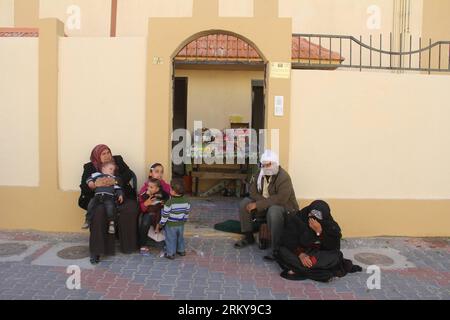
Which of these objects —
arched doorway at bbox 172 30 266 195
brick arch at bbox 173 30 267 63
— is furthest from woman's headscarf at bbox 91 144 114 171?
brick arch at bbox 173 30 267 63

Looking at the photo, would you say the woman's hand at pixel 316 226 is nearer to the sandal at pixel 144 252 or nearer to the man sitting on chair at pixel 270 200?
the man sitting on chair at pixel 270 200

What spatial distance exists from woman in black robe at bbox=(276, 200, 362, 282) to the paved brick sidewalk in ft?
0.37

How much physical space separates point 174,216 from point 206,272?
0.74 meters

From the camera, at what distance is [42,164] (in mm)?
6199

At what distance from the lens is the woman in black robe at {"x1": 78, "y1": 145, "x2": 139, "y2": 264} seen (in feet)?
17.1

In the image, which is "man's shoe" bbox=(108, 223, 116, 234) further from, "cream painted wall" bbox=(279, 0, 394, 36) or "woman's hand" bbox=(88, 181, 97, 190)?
"cream painted wall" bbox=(279, 0, 394, 36)

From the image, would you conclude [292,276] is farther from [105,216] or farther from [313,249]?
[105,216]

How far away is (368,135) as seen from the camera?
20.4ft

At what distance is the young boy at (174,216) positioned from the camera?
5.27m

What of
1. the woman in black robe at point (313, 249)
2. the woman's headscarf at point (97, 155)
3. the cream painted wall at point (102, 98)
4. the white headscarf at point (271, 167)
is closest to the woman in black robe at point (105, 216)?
the woman's headscarf at point (97, 155)

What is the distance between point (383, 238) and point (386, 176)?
84 cm

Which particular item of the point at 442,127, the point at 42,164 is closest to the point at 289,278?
the point at 442,127

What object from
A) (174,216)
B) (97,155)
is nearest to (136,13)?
(97,155)
